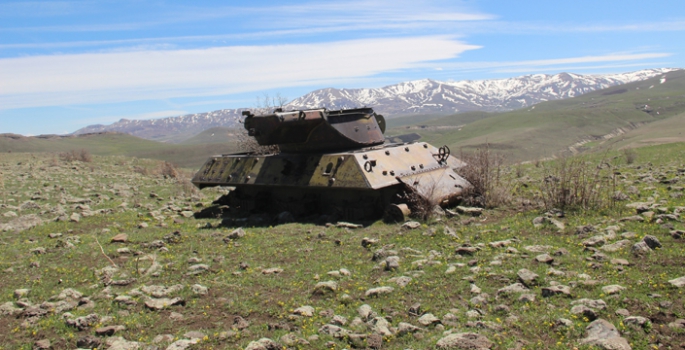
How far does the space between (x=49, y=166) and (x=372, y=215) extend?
20704 mm

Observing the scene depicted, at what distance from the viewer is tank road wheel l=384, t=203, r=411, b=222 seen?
11648mm

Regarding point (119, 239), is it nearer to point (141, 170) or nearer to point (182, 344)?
point (182, 344)

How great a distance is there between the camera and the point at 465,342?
5344 millimetres

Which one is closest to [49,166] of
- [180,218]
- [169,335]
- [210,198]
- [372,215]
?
[210,198]

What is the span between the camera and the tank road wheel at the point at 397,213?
11.6 m

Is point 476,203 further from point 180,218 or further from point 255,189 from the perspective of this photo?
point 180,218

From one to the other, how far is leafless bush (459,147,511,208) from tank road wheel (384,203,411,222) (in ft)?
6.94

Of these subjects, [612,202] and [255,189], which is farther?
[255,189]

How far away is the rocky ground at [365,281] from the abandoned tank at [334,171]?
36.4 inches

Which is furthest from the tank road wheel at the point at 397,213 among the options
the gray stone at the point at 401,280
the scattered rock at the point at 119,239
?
the scattered rock at the point at 119,239

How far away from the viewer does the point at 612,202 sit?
1098 cm

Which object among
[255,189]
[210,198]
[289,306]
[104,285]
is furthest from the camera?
[210,198]

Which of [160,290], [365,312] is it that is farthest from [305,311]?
[160,290]

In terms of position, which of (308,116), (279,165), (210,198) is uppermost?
(308,116)
